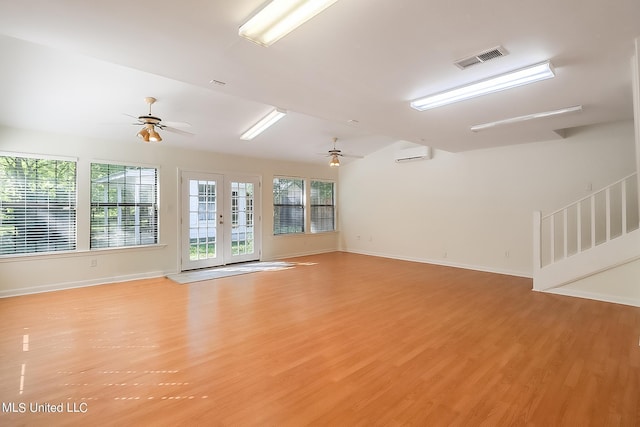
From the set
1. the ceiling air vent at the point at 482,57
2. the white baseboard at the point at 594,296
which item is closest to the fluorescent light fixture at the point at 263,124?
the ceiling air vent at the point at 482,57

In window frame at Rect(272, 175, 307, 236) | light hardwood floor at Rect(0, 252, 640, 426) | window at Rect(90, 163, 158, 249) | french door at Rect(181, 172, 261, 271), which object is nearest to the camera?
light hardwood floor at Rect(0, 252, 640, 426)

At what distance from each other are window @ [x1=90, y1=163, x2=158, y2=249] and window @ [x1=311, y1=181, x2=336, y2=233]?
4.27 m

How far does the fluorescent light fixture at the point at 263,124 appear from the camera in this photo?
4973 millimetres

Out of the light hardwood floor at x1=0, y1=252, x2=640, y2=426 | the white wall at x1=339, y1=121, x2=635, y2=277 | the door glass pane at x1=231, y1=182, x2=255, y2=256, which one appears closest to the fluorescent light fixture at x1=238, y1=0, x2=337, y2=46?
the light hardwood floor at x1=0, y1=252, x2=640, y2=426

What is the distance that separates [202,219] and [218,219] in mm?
358

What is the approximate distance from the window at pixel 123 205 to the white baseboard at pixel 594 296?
724cm

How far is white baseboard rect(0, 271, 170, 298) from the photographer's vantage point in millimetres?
4539

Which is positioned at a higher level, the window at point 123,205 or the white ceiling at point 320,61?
the white ceiling at point 320,61

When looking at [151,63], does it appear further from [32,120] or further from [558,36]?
[558,36]

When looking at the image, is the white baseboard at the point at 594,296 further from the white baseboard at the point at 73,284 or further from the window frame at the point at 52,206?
the window frame at the point at 52,206

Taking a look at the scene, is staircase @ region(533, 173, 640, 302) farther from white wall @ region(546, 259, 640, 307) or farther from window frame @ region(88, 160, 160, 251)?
window frame @ region(88, 160, 160, 251)

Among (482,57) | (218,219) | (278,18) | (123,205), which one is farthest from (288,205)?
(278,18)

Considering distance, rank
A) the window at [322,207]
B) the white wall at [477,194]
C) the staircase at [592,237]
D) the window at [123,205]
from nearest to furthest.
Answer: the staircase at [592,237], the white wall at [477,194], the window at [123,205], the window at [322,207]

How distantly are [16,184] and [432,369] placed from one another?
625cm
